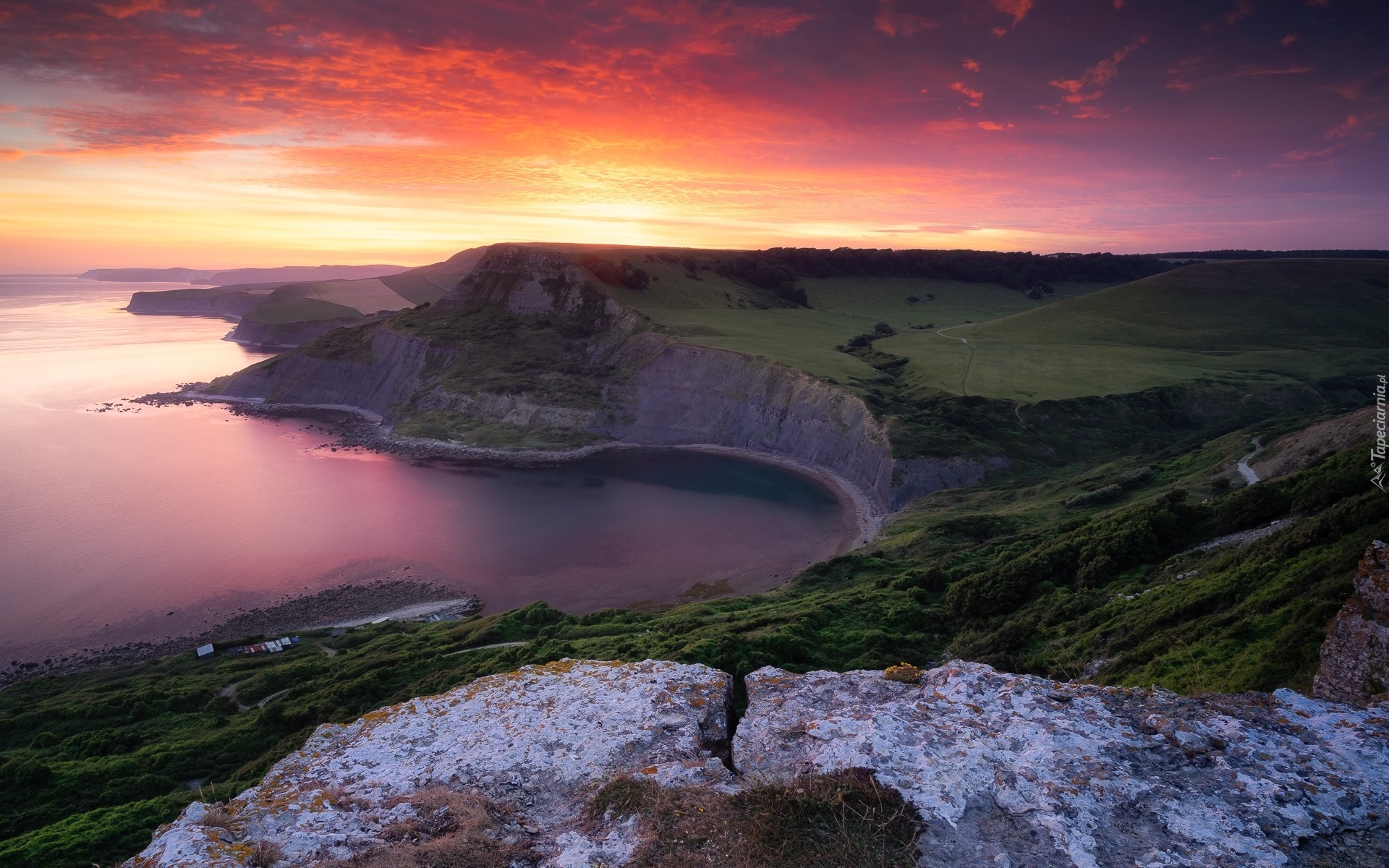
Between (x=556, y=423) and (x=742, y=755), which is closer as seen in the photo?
(x=742, y=755)

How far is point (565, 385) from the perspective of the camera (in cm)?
8556

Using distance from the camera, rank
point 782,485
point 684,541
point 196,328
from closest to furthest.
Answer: point 684,541 < point 782,485 < point 196,328

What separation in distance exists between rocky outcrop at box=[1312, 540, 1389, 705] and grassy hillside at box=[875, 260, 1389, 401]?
59.5 meters

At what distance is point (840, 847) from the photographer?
6055 millimetres

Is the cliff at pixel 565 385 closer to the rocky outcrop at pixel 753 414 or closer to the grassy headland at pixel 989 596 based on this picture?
the rocky outcrop at pixel 753 414

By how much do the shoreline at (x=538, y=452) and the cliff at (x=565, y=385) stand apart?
77 cm

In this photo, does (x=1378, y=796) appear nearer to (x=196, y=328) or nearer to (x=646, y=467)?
(x=646, y=467)

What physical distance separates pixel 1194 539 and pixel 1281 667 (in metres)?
11.5

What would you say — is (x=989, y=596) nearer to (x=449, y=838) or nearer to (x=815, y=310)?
(x=449, y=838)

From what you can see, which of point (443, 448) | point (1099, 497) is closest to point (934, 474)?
point (1099, 497)

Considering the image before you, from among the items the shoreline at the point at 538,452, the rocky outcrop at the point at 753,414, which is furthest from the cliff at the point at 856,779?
the rocky outcrop at the point at 753,414

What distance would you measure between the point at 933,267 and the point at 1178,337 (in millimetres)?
64924

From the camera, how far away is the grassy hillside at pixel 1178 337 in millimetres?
68000

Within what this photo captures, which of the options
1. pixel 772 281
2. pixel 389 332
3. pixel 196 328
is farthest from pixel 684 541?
pixel 196 328
